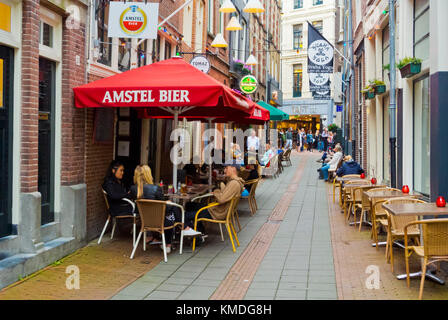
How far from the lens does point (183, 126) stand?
1534 cm

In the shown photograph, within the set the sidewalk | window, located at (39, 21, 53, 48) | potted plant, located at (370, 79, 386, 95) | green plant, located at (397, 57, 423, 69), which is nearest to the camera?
the sidewalk

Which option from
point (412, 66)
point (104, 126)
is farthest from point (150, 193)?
point (412, 66)

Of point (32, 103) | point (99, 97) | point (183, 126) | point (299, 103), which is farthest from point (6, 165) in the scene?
point (299, 103)

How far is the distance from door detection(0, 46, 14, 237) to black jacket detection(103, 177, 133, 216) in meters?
1.80

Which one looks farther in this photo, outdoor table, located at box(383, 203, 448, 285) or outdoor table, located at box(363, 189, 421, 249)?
outdoor table, located at box(363, 189, 421, 249)

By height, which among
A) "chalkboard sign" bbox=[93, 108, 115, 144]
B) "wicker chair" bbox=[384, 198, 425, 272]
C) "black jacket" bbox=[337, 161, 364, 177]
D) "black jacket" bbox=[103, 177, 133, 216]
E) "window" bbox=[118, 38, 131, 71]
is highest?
"window" bbox=[118, 38, 131, 71]

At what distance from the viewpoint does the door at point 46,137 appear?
22.8 ft

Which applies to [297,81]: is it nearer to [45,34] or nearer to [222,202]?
[222,202]

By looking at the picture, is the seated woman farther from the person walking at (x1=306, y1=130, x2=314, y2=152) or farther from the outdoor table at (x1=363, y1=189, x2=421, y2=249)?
the person walking at (x1=306, y1=130, x2=314, y2=152)

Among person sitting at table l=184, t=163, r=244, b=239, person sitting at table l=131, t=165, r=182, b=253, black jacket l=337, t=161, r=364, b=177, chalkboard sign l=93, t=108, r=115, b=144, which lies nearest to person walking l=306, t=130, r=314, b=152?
black jacket l=337, t=161, r=364, b=177

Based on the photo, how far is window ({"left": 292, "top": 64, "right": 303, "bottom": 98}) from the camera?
152 ft

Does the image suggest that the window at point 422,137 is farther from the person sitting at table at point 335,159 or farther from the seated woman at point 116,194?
the person sitting at table at point 335,159

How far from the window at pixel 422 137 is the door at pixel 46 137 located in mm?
6345

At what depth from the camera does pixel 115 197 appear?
7.68 m
